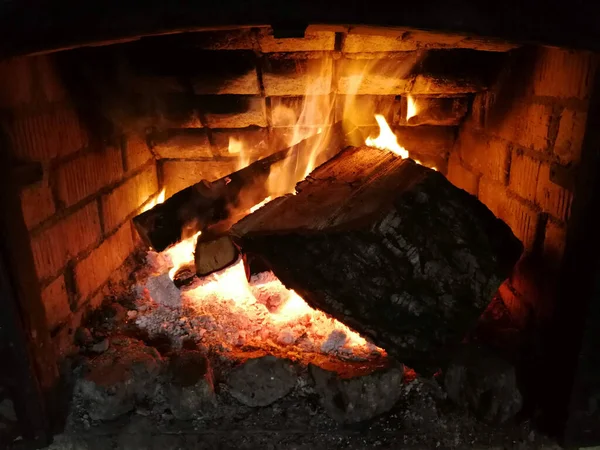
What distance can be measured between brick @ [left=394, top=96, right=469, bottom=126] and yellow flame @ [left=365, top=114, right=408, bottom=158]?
89mm

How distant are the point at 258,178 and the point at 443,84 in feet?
2.58

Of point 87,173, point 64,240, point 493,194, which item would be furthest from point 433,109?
point 64,240

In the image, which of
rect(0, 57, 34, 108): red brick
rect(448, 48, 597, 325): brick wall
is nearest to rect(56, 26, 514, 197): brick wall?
rect(448, 48, 597, 325): brick wall

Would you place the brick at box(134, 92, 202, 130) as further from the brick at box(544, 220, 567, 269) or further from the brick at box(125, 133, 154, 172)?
the brick at box(544, 220, 567, 269)

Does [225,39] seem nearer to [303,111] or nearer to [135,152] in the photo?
[303,111]

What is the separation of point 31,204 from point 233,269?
0.78m

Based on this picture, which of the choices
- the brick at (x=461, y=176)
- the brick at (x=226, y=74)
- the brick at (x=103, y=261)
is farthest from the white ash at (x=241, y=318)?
the brick at (x=461, y=176)

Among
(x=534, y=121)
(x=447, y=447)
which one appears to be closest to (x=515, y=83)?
(x=534, y=121)

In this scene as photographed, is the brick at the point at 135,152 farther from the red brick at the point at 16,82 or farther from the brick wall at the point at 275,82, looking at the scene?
the red brick at the point at 16,82

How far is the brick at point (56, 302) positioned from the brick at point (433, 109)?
1.45 meters

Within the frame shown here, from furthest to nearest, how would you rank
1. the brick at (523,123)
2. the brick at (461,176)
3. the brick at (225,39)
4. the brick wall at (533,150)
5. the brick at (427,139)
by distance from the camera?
the brick at (427,139)
the brick at (461,176)
the brick at (225,39)
the brick at (523,123)
the brick wall at (533,150)

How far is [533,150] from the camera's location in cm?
152

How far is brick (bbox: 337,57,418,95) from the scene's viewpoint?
175cm

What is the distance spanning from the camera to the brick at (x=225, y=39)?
1.58 m
